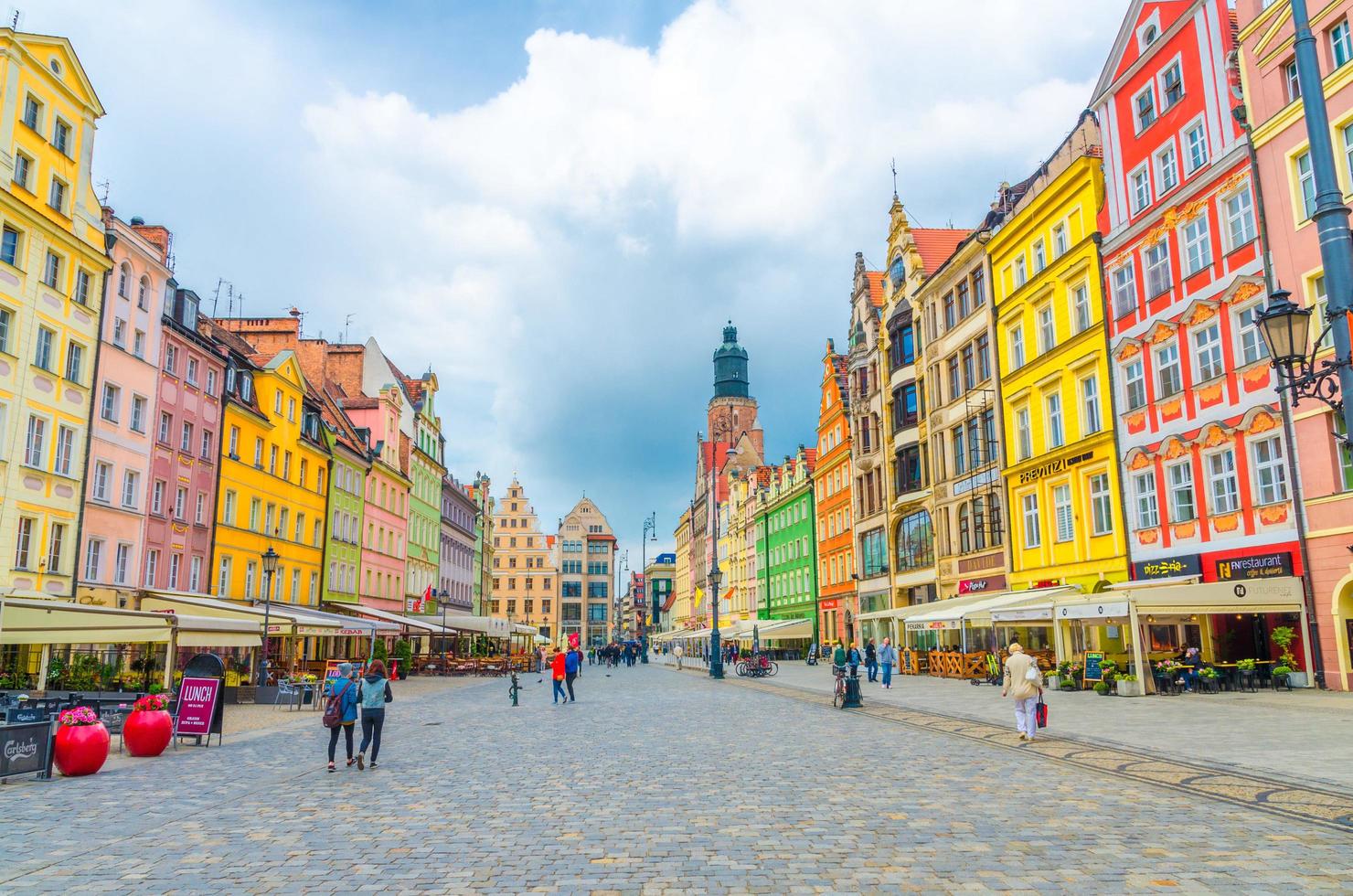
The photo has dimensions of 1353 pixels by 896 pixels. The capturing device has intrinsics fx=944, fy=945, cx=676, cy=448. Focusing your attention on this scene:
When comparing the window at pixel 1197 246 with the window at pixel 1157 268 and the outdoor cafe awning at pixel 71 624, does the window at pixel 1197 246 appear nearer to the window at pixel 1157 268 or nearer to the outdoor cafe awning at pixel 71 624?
the window at pixel 1157 268

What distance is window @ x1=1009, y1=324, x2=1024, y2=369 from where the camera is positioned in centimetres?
3641

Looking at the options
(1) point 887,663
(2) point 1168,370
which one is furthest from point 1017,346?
(1) point 887,663

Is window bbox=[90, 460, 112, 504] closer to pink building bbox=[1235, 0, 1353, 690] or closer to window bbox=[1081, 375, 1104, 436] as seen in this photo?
window bbox=[1081, 375, 1104, 436]

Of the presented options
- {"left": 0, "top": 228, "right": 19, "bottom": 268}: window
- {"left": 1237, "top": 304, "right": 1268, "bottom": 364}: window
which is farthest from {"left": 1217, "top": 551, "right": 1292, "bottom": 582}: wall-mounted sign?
{"left": 0, "top": 228, "right": 19, "bottom": 268}: window

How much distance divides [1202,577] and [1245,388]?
209 inches

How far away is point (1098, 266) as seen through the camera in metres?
31.2

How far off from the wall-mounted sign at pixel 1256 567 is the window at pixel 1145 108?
13558mm

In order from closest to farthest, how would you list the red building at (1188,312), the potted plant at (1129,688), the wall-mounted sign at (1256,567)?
the wall-mounted sign at (1256,567), the potted plant at (1129,688), the red building at (1188,312)

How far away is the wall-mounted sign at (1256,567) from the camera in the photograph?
22892mm

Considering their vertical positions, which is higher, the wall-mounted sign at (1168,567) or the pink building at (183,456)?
the pink building at (183,456)

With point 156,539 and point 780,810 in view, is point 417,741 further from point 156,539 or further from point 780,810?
point 156,539

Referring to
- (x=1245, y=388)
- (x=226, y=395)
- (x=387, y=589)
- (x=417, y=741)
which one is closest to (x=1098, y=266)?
(x=1245, y=388)

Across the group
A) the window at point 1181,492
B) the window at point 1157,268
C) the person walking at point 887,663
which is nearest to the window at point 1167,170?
the window at point 1157,268

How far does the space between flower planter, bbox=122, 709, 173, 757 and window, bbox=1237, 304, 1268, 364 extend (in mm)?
25560
